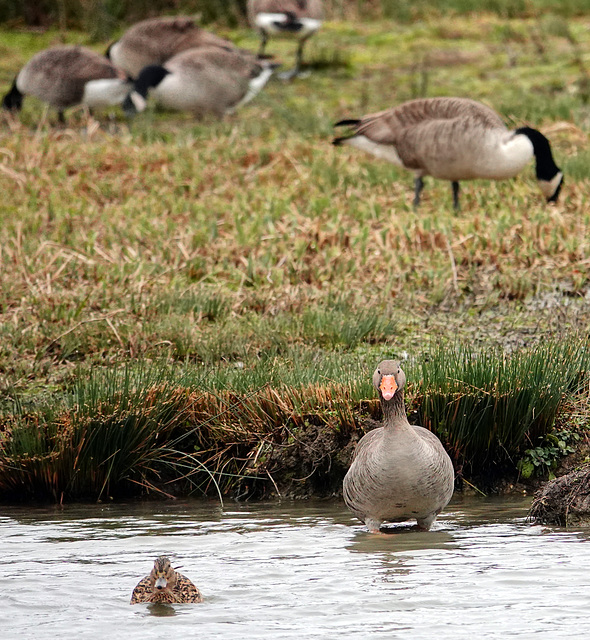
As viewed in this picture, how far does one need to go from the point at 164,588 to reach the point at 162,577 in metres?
0.04

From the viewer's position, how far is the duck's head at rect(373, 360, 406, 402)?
5621mm

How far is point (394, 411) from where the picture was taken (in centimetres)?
560

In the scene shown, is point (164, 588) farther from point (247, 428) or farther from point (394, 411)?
point (247, 428)

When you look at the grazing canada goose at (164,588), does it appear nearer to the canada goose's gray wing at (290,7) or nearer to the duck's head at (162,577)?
the duck's head at (162,577)

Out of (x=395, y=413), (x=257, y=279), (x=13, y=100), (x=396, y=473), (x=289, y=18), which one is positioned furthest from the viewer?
(x=289, y=18)

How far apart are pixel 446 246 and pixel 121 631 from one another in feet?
20.5

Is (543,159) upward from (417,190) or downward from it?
upward

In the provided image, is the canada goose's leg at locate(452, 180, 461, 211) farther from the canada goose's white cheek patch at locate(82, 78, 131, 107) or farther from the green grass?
the canada goose's white cheek patch at locate(82, 78, 131, 107)

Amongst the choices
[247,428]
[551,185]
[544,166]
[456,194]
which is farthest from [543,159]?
[247,428]

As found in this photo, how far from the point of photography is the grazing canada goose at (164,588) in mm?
4562

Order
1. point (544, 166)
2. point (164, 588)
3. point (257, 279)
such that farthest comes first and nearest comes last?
1. point (544, 166)
2. point (257, 279)
3. point (164, 588)

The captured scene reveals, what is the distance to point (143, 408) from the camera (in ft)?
21.2

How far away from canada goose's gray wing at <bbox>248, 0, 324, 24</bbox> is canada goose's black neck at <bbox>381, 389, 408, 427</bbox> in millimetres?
14719

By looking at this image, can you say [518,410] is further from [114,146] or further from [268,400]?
[114,146]
